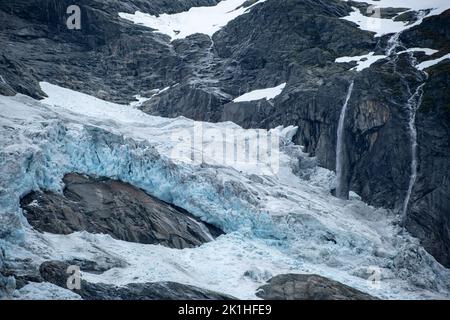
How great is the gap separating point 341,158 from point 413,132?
5.06 meters

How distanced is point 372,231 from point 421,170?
21.2 ft

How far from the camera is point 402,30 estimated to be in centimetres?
5566

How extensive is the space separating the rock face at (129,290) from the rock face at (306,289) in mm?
2446

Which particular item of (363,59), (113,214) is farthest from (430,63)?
(113,214)

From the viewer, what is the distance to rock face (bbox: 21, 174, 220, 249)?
32.4 meters

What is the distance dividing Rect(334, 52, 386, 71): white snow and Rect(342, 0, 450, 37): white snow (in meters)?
3.55

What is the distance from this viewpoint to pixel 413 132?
148ft

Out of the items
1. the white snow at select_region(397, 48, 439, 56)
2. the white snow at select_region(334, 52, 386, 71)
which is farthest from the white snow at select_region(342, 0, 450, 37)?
the white snow at select_region(397, 48, 439, 56)

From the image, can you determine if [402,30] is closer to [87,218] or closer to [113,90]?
[113,90]

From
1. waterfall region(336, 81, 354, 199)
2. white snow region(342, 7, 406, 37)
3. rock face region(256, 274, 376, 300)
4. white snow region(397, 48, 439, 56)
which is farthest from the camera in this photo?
white snow region(342, 7, 406, 37)

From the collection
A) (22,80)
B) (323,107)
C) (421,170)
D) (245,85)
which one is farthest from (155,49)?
(421,170)

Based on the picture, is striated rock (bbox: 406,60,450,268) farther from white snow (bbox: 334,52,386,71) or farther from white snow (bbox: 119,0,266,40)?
white snow (bbox: 119,0,266,40)

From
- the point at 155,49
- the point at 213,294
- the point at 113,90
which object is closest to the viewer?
the point at 213,294

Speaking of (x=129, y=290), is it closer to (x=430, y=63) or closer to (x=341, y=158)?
(x=341, y=158)
